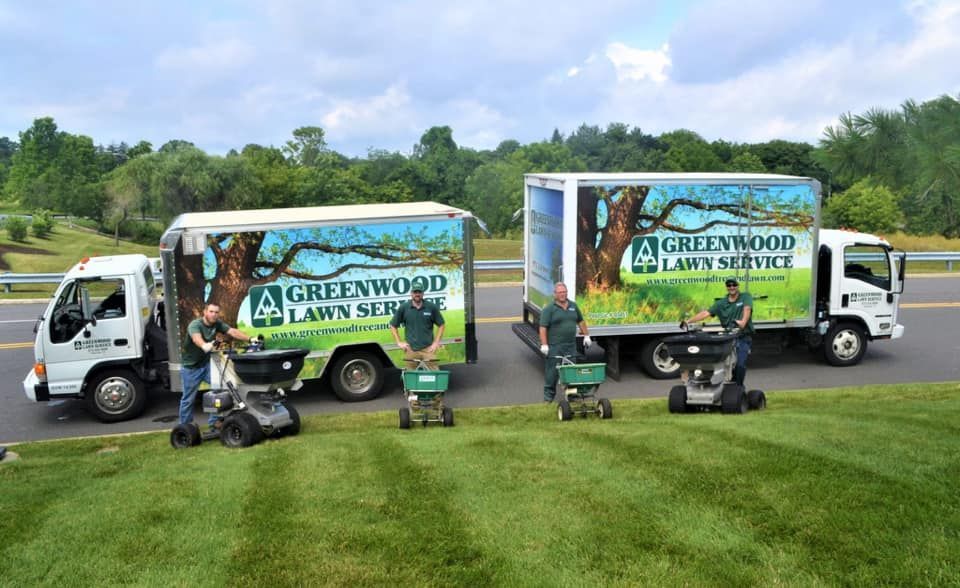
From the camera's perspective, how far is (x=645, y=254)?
1370cm

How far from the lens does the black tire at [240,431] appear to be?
32.4 ft

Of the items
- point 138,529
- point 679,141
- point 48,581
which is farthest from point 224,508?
point 679,141

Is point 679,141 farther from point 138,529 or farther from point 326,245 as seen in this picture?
point 138,529

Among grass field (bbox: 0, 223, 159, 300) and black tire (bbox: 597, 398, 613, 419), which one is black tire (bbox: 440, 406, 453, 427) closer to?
black tire (bbox: 597, 398, 613, 419)

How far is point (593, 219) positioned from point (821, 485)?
7.19 metres

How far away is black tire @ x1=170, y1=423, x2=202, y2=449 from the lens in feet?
33.3

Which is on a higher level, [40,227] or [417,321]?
[40,227]

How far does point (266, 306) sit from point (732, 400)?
6.45 meters

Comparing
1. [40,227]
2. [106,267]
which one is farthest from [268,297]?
[40,227]

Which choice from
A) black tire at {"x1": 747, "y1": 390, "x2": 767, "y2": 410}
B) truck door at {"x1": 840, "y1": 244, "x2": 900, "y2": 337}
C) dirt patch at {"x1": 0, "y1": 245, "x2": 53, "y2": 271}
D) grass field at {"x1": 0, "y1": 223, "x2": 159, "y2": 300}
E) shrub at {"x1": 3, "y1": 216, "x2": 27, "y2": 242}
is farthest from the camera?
shrub at {"x1": 3, "y1": 216, "x2": 27, "y2": 242}

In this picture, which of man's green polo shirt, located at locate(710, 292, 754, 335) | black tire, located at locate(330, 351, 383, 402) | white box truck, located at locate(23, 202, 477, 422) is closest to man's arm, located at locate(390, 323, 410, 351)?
white box truck, located at locate(23, 202, 477, 422)

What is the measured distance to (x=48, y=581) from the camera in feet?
18.8

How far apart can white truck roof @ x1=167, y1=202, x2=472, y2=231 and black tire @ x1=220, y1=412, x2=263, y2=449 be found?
3193mm

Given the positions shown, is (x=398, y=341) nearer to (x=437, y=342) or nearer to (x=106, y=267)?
(x=437, y=342)
